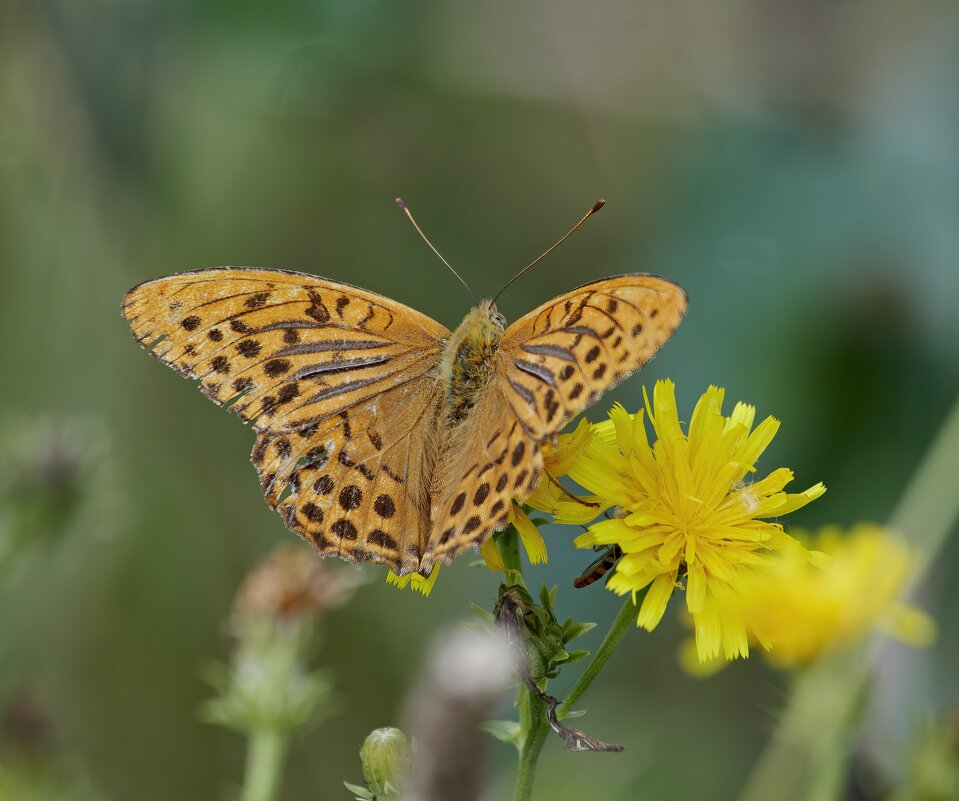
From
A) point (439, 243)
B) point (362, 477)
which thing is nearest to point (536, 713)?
point (362, 477)

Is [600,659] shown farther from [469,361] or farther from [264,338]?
[264,338]

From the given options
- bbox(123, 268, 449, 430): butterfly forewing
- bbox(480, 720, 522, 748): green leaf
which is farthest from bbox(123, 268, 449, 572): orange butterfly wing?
bbox(480, 720, 522, 748): green leaf

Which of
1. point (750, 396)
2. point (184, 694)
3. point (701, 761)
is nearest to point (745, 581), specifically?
point (750, 396)

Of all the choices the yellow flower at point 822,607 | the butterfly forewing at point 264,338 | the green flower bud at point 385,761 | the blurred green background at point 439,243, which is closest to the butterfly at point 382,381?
the butterfly forewing at point 264,338

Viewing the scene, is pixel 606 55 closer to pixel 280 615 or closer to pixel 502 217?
pixel 502 217

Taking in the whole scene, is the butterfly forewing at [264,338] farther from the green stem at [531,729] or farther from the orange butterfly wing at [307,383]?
the green stem at [531,729]

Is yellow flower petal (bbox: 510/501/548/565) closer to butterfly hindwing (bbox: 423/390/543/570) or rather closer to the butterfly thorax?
butterfly hindwing (bbox: 423/390/543/570)

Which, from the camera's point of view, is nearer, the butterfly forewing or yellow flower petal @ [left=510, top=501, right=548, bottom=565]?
yellow flower petal @ [left=510, top=501, right=548, bottom=565]
